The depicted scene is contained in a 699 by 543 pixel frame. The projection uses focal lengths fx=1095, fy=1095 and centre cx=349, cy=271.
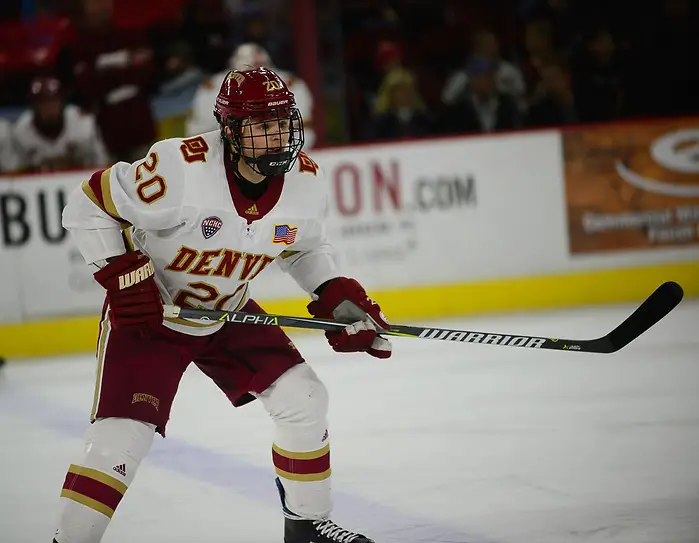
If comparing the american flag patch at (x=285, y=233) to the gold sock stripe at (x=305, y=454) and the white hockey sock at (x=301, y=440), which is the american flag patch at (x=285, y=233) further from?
the gold sock stripe at (x=305, y=454)

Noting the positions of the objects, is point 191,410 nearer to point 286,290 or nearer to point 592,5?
point 286,290

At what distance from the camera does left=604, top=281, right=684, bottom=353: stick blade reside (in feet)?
8.75

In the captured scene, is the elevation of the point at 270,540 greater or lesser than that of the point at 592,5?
lesser

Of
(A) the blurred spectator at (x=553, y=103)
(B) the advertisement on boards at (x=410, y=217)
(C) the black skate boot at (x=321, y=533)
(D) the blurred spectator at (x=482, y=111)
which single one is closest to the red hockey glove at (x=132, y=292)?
(C) the black skate boot at (x=321, y=533)

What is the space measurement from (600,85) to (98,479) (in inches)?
199

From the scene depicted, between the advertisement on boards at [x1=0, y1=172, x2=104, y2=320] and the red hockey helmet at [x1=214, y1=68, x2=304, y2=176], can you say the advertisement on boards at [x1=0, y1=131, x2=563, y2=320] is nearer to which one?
the advertisement on boards at [x1=0, y1=172, x2=104, y2=320]

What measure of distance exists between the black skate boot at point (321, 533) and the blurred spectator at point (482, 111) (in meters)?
4.17

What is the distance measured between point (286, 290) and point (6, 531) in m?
3.14

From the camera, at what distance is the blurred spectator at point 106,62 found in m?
6.33

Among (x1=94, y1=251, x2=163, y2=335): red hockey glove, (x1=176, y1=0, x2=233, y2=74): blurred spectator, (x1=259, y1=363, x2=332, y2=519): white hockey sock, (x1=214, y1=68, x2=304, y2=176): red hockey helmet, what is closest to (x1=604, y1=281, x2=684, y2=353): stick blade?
(x1=259, y1=363, x2=332, y2=519): white hockey sock

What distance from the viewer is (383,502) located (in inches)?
121

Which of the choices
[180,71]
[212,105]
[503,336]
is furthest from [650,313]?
[180,71]

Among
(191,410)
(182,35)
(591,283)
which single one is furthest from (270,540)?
(182,35)

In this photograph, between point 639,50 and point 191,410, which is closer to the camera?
point 191,410
